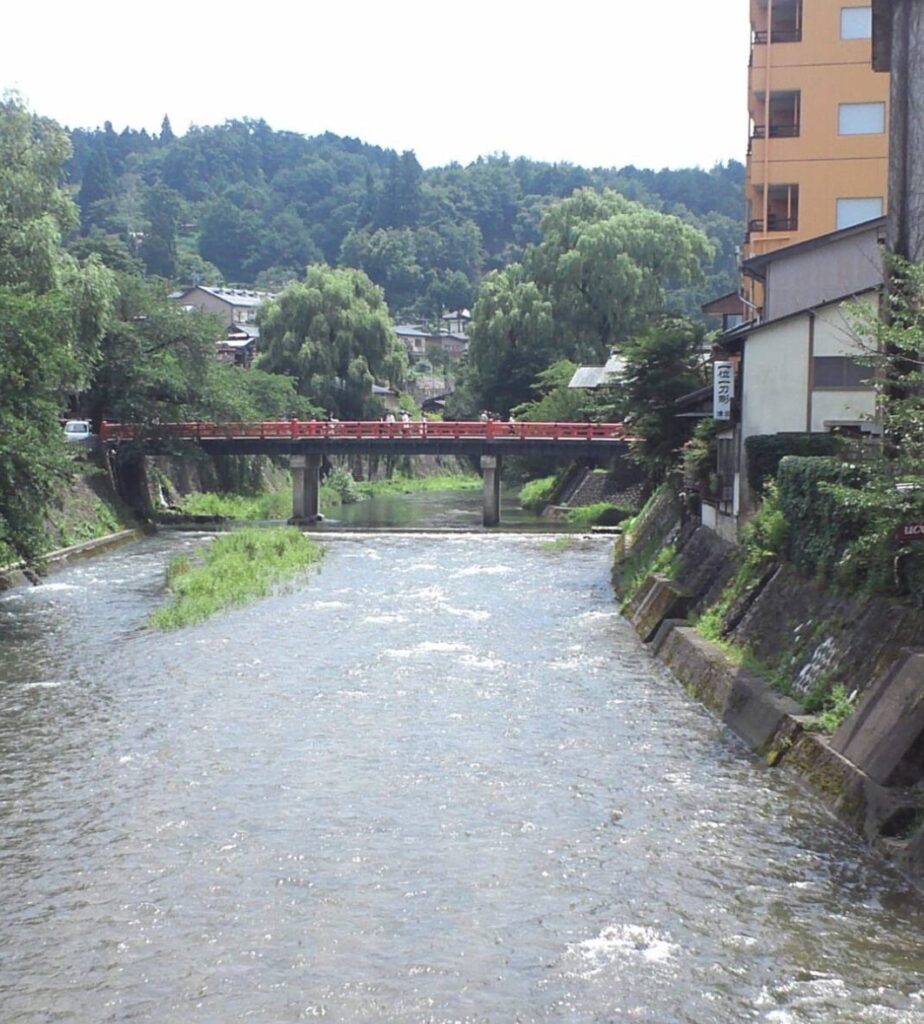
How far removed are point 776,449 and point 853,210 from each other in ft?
49.1

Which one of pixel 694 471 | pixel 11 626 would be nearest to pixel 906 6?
pixel 694 471

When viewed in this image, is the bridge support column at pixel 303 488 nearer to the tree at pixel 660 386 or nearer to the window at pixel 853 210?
the tree at pixel 660 386

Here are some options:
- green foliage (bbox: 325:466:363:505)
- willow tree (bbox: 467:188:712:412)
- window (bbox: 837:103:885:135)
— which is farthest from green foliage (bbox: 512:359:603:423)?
window (bbox: 837:103:885:135)

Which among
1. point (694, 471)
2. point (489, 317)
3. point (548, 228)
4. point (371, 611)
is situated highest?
point (548, 228)

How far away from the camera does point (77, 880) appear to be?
10586 millimetres

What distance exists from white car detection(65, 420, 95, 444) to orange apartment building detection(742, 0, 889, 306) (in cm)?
2368

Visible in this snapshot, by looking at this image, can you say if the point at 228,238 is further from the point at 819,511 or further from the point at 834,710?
the point at 834,710

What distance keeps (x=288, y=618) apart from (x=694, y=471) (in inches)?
344

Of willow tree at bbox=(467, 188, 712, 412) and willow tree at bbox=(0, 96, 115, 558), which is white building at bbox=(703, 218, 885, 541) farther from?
willow tree at bbox=(467, 188, 712, 412)

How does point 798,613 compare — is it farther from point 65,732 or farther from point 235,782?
point 65,732

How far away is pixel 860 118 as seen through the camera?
32.3 m

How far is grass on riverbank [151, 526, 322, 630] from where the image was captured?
24.7 meters

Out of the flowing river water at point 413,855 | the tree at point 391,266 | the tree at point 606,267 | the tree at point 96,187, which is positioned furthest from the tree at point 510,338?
the tree at point 96,187

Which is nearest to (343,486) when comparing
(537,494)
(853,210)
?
(537,494)
